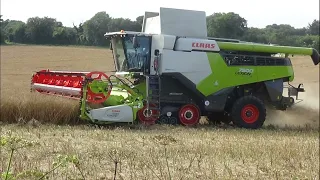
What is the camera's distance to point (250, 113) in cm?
1089

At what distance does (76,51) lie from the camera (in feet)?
52.4

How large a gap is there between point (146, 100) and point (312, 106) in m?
6.42

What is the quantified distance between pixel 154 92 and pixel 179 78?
646mm

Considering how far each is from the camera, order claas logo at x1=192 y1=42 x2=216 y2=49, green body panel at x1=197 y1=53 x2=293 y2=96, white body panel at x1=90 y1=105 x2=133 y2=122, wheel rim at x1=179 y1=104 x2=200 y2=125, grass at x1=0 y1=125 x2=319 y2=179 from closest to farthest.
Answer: grass at x1=0 y1=125 x2=319 y2=179 < white body panel at x1=90 y1=105 x2=133 y2=122 < wheel rim at x1=179 y1=104 x2=200 y2=125 < claas logo at x1=192 y1=42 x2=216 y2=49 < green body panel at x1=197 y1=53 x2=293 y2=96

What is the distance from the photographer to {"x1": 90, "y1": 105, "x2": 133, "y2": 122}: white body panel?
9.21 m

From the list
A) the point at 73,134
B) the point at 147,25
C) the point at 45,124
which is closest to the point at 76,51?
the point at 147,25

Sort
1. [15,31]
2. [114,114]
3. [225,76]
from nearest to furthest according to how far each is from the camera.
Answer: [114,114]
[225,76]
[15,31]

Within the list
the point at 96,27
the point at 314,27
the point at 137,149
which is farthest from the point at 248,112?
the point at 314,27

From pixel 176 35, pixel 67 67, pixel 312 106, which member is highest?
pixel 176 35

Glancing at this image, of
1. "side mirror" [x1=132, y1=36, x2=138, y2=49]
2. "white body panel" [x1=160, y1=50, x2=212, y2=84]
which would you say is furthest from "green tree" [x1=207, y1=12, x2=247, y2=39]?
"side mirror" [x1=132, y1=36, x2=138, y2=49]

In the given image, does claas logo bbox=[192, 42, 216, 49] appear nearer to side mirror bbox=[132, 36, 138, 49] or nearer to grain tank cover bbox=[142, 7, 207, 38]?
grain tank cover bbox=[142, 7, 207, 38]

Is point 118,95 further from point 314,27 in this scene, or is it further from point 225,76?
point 314,27

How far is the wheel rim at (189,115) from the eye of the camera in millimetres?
10352

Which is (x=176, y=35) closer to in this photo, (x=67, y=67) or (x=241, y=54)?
(x=241, y=54)
